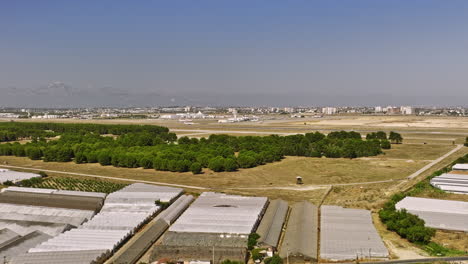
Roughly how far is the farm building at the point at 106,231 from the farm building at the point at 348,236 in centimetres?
1547

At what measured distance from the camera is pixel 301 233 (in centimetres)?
2908

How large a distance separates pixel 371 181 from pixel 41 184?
142 ft

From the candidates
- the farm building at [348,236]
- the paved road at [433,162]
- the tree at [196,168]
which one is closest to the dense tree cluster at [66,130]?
the tree at [196,168]

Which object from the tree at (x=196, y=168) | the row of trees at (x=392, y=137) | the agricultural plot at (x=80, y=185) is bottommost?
the agricultural plot at (x=80, y=185)

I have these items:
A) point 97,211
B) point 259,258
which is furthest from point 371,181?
point 97,211

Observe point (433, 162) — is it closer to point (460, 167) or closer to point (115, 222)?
point (460, 167)

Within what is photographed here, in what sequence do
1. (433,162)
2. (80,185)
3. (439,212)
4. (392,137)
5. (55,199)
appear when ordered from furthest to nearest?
(392,137) → (433,162) → (80,185) → (55,199) → (439,212)

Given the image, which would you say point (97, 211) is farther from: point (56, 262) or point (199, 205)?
point (56, 262)

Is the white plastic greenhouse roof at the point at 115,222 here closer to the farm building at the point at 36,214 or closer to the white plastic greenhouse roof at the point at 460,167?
the farm building at the point at 36,214

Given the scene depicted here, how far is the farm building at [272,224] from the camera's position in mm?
27625

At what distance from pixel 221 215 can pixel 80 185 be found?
23785mm

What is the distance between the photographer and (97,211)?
37156 mm

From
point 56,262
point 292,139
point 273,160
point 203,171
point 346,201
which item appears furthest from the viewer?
point 292,139

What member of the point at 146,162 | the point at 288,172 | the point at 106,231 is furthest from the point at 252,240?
the point at 146,162
